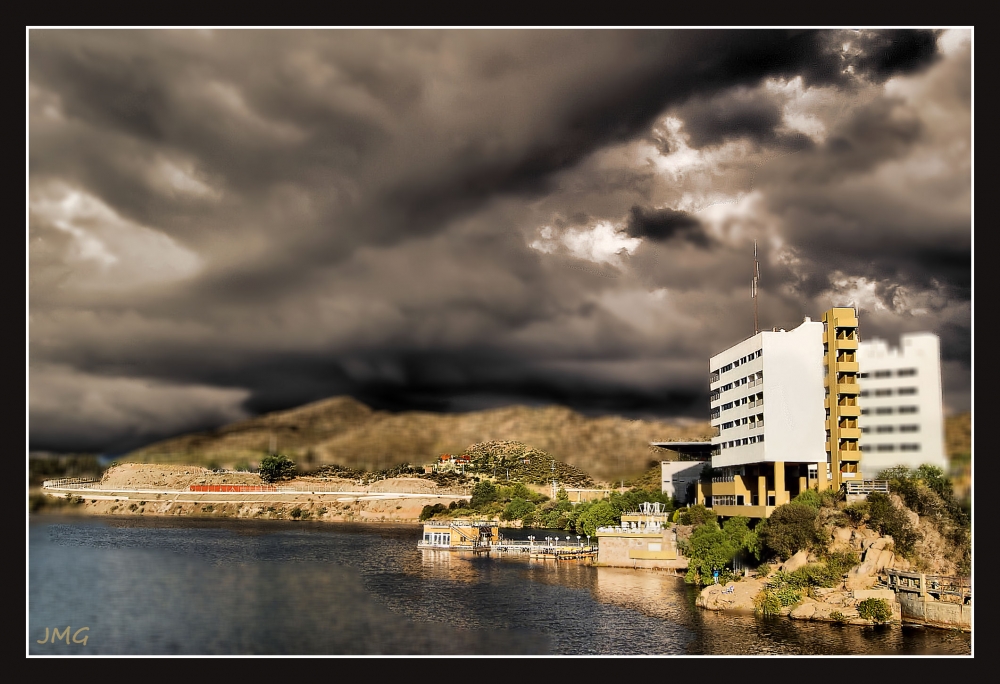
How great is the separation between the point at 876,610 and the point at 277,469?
9352 cm

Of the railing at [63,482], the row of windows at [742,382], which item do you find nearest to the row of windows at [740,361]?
the row of windows at [742,382]

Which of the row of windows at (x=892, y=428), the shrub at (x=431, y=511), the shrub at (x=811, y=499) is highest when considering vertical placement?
the row of windows at (x=892, y=428)

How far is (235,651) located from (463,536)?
53818 millimetres

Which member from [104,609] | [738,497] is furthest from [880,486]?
[104,609]

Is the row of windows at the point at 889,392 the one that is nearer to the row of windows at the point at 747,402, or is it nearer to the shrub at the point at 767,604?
the shrub at the point at 767,604

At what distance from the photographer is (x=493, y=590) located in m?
48.7

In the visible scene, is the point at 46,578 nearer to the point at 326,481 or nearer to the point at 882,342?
the point at 882,342

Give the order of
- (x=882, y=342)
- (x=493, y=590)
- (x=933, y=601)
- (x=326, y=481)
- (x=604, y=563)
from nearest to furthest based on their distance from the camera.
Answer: (x=933, y=601) < (x=882, y=342) < (x=493, y=590) < (x=604, y=563) < (x=326, y=481)

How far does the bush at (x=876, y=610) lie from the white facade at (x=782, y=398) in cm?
1392

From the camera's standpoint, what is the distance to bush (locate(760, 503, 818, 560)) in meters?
40.9

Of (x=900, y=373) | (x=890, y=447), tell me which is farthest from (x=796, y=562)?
(x=900, y=373)

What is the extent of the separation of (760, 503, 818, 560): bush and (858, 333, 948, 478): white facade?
4.12 meters

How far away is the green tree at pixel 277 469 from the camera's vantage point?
102 m
